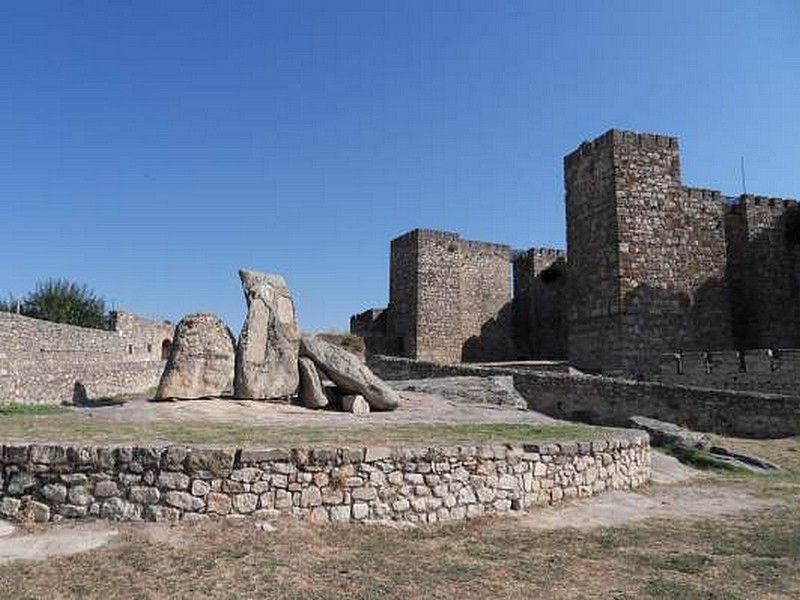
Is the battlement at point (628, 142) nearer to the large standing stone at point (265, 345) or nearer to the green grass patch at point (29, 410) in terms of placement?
the large standing stone at point (265, 345)

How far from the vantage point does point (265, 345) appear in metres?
13.9

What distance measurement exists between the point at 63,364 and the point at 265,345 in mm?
11956

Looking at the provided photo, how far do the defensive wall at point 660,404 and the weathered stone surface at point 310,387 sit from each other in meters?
8.00

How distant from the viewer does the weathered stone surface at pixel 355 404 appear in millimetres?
13508

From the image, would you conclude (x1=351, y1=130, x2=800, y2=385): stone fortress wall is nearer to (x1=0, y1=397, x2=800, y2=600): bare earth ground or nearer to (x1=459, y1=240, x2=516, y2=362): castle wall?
(x1=459, y1=240, x2=516, y2=362): castle wall

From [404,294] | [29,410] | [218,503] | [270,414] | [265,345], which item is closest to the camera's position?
[218,503]

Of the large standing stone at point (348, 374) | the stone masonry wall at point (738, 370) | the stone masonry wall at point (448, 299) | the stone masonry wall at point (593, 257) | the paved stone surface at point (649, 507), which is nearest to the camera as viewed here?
the paved stone surface at point (649, 507)

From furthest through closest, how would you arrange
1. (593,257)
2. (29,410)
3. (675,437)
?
(593,257) < (29,410) < (675,437)

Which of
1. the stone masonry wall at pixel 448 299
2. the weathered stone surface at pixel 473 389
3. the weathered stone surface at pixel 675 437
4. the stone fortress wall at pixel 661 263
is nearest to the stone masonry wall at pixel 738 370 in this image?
the stone fortress wall at pixel 661 263

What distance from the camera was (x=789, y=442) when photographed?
624 inches

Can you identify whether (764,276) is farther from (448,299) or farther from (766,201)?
(448,299)

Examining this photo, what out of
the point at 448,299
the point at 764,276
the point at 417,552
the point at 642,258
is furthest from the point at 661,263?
the point at 417,552

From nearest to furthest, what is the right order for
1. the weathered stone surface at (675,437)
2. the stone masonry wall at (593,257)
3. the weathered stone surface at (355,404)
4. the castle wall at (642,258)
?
the weathered stone surface at (355,404)
the weathered stone surface at (675,437)
the castle wall at (642,258)
the stone masonry wall at (593,257)

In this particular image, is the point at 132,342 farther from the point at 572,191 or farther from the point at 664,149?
the point at 664,149
